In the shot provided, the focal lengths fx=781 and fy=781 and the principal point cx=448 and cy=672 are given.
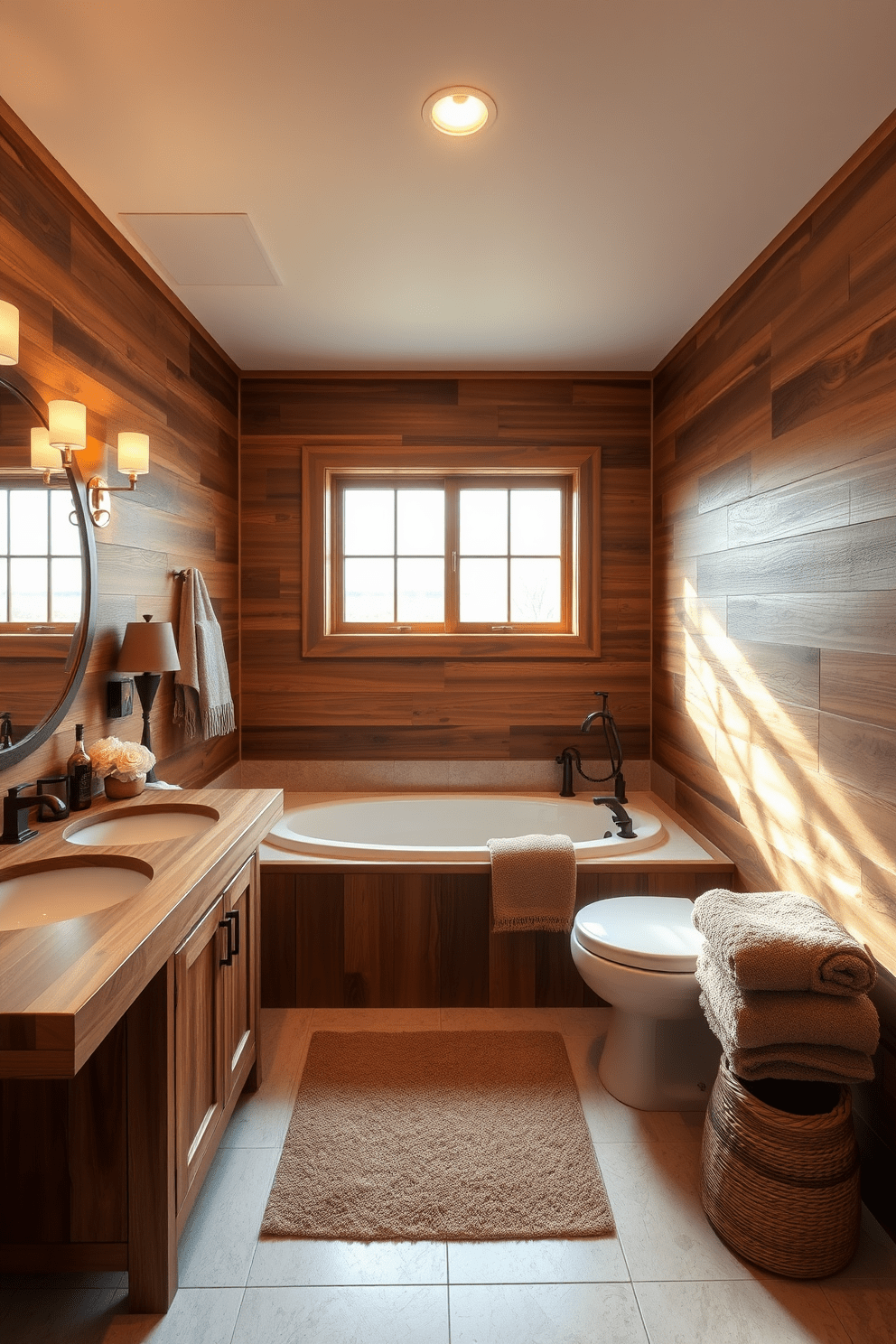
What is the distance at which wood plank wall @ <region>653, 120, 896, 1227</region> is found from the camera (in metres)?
1.77

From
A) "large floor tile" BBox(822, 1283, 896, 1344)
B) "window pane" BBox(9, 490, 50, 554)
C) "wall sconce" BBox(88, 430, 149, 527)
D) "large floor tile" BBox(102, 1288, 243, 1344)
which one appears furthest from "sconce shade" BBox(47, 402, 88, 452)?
"large floor tile" BBox(822, 1283, 896, 1344)

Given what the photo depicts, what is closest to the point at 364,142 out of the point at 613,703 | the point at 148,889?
the point at 148,889

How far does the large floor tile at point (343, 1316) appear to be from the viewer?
57.7 inches

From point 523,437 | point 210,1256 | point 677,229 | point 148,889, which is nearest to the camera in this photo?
point 148,889

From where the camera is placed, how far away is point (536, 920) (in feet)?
8.55

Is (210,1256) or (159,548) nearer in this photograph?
(210,1256)

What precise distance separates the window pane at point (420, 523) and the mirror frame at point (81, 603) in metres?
1.75

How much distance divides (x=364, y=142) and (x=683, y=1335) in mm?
2617

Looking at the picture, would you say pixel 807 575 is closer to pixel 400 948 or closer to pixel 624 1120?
pixel 624 1120

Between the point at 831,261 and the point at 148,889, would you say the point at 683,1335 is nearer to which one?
the point at 148,889

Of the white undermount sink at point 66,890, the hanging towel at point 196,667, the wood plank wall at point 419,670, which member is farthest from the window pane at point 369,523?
the white undermount sink at point 66,890

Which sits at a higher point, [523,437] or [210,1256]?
[523,437]

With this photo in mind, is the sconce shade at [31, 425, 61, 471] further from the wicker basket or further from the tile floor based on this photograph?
the wicker basket

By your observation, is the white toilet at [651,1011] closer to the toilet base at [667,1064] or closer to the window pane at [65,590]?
the toilet base at [667,1064]
